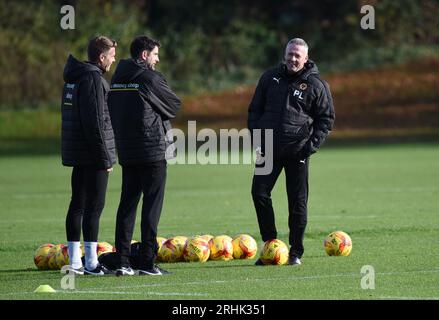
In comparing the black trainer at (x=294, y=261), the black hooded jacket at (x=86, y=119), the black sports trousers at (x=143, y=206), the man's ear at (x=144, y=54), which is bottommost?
the black trainer at (x=294, y=261)

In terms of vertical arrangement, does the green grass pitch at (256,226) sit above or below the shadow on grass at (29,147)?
below

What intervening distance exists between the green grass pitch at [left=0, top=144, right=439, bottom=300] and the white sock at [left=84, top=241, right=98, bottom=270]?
0.38 metres

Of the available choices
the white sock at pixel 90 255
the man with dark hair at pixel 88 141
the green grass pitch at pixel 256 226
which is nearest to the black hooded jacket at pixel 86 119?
the man with dark hair at pixel 88 141

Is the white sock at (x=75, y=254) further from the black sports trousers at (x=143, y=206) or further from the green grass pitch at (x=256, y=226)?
the black sports trousers at (x=143, y=206)

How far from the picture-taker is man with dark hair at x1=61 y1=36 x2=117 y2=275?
37.6ft

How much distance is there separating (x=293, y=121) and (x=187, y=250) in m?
1.83

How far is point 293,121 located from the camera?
12.3m

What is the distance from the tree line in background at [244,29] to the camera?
49.7 metres

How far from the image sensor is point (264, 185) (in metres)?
12.4

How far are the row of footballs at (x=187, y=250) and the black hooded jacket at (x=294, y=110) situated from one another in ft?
4.04

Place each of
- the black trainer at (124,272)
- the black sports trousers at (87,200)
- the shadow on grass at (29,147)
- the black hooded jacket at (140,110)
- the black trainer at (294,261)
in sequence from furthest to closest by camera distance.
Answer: the shadow on grass at (29,147) < the black trainer at (294,261) < the black sports trousers at (87,200) < the black trainer at (124,272) < the black hooded jacket at (140,110)

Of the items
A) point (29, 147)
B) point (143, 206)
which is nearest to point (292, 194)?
point (143, 206)

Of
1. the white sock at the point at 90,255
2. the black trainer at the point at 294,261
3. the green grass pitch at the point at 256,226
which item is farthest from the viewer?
the black trainer at the point at 294,261
